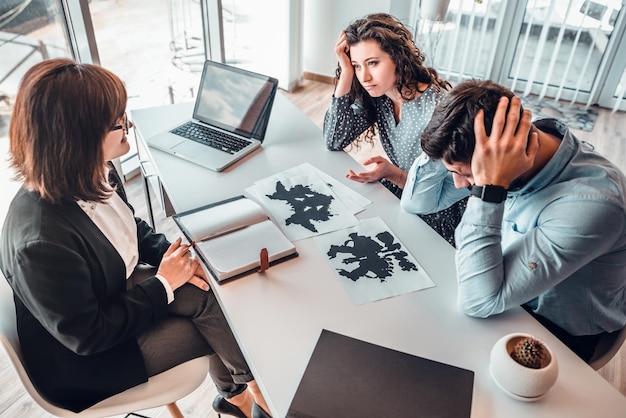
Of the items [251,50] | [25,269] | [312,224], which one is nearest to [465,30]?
[251,50]

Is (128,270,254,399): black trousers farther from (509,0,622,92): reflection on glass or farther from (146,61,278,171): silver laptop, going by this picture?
(509,0,622,92): reflection on glass

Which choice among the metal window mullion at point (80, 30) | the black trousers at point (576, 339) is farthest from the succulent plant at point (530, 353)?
the metal window mullion at point (80, 30)

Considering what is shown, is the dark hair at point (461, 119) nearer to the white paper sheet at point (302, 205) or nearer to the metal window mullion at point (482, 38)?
the white paper sheet at point (302, 205)

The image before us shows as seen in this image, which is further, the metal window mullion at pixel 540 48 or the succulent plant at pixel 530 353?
the metal window mullion at pixel 540 48

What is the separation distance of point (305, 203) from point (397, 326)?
1.69 ft

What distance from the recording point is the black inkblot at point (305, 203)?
1.38m

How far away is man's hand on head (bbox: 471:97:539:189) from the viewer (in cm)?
101

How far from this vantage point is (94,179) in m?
1.11

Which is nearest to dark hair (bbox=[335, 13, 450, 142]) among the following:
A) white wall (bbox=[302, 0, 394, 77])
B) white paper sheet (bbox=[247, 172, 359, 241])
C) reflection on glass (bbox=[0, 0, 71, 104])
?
white paper sheet (bbox=[247, 172, 359, 241])

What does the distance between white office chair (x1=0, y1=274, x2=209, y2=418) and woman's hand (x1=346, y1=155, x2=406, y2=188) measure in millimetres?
706

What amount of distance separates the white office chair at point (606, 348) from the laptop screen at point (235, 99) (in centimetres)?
119

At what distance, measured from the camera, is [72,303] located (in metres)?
1.03

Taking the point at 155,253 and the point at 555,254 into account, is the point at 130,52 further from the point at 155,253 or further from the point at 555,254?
the point at 555,254

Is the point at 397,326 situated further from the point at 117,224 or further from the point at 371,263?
the point at 117,224
